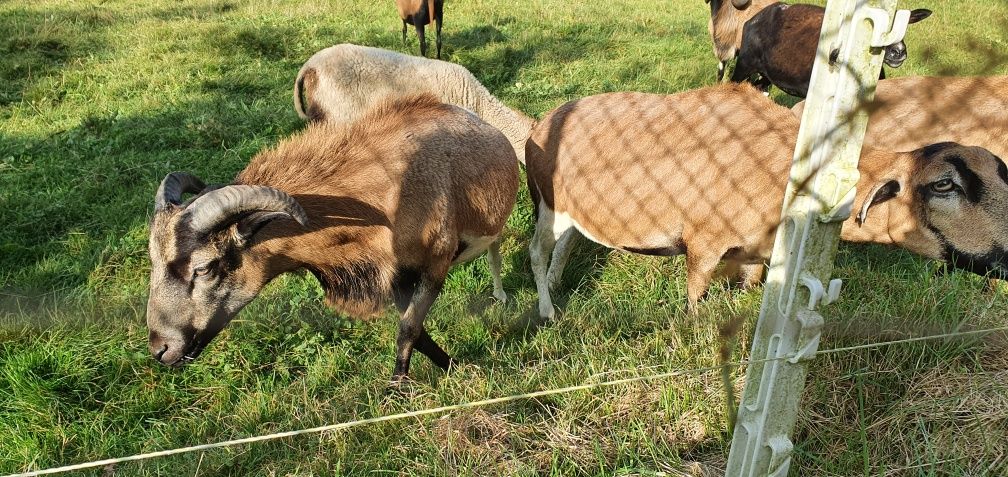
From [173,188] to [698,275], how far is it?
9.51ft

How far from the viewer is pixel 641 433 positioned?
9.50ft

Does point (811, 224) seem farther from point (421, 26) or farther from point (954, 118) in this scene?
point (421, 26)

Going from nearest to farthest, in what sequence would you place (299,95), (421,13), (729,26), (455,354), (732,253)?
(732,253) → (455,354) → (299,95) → (729,26) → (421,13)

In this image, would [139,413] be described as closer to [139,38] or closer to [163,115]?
[163,115]

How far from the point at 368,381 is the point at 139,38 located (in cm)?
961

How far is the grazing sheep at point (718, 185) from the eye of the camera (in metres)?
3.59

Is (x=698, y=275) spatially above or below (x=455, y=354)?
above

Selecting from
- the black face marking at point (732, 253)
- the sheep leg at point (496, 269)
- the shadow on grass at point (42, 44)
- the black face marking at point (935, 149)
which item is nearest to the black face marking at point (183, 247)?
the sheep leg at point (496, 269)

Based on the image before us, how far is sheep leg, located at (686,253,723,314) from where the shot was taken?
3.96m

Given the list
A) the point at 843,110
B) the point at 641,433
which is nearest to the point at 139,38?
the point at 641,433

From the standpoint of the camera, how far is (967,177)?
3.54 m

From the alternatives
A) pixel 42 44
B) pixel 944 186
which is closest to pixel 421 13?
pixel 42 44

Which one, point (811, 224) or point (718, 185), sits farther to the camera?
point (718, 185)

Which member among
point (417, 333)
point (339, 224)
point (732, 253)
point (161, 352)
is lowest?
point (417, 333)
